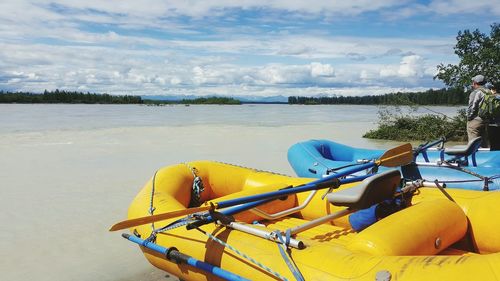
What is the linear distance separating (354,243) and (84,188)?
4.70 metres

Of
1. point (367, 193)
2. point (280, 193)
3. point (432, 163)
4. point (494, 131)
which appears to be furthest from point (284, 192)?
point (494, 131)

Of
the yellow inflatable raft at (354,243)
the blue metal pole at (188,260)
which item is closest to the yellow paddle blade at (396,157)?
the yellow inflatable raft at (354,243)

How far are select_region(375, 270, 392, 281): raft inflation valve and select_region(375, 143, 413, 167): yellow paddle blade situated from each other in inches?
68.1

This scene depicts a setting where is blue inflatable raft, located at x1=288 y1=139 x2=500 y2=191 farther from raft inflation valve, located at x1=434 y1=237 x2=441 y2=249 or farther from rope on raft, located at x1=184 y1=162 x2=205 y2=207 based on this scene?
rope on raft, located at x1=184 y1=162 x2=205 y2=207

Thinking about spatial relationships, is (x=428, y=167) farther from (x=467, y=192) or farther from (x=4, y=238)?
(x=4, y=238)

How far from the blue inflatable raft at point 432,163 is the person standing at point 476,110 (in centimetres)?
92

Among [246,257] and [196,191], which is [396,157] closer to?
[196,191]

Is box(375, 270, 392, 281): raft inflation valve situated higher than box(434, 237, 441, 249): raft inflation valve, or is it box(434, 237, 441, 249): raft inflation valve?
box(375, 270, 392, 281): raft inflation valve

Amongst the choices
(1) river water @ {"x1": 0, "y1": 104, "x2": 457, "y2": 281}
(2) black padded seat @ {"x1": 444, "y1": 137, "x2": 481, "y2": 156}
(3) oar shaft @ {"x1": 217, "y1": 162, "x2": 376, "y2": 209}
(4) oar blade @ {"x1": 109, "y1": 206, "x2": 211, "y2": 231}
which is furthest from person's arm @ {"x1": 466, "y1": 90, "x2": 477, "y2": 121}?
(4) oar blade @ {"x1": 109, "y1": 206, "x2": 211, "y2": 231}

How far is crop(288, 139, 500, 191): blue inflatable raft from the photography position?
12.1 ft

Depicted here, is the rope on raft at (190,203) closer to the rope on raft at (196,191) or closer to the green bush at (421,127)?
the rope on raft at (196,191)

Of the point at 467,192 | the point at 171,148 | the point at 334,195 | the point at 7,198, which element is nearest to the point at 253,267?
the point at 334,195

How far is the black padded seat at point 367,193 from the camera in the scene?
2.30m

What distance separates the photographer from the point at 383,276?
5.78 ft
